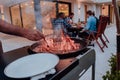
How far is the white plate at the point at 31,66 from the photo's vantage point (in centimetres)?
125

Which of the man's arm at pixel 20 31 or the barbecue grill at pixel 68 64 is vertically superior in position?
the man's arm at pixel 20 31

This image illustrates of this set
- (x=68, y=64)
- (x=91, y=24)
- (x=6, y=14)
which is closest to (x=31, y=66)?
(x=68, y=64)

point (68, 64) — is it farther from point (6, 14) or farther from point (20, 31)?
point (6, 14)

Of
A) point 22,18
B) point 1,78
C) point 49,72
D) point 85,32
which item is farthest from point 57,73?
point 22,18

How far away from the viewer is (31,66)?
4.47 ft

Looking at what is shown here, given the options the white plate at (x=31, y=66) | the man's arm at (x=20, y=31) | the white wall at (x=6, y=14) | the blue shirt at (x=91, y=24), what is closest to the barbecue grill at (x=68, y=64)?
the white plate at (x=31, y=66)

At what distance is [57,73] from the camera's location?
131cm

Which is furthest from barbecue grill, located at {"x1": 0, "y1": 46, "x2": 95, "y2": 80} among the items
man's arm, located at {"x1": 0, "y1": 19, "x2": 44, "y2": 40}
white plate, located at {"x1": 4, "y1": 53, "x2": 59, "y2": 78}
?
man's arm, located at {"x1": 0, "y1": 19, "x2": 44, "y2": 40}

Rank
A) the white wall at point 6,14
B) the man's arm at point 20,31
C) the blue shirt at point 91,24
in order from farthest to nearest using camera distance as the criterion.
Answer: the white wall at point 6,14 < the blue shirt at point 91,24 < the man's arm at point 20,31

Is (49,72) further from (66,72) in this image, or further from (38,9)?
(38,9)

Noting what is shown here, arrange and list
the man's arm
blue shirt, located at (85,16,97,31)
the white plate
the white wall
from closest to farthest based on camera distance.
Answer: the white plate
the man's arm
blue shirt, located at (85,16,97,31)
the white wall

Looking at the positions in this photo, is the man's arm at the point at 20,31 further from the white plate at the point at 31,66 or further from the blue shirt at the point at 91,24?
the blue shirt at the point at 91,24

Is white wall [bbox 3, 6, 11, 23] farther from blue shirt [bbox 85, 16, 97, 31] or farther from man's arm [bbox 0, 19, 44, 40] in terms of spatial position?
man's arm [bbox 0, 19, 44, 40]

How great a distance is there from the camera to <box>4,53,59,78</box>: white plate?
125 cm
